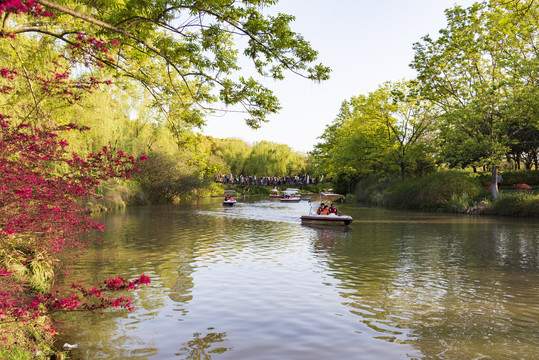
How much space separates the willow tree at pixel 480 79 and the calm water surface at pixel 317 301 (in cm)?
1649

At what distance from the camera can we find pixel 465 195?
4025 centimetres

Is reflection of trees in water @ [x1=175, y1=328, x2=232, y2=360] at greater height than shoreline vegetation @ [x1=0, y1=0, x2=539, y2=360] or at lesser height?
lesser

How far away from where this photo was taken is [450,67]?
1585 inches

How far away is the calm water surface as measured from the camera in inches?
322

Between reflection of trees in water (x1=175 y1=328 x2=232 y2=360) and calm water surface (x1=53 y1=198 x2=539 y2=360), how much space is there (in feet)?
0.06

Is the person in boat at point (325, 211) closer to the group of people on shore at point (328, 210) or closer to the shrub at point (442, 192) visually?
the group of people on shore at point (328, 210)

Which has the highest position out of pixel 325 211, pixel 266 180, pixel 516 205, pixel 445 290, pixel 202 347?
pixel 266 180

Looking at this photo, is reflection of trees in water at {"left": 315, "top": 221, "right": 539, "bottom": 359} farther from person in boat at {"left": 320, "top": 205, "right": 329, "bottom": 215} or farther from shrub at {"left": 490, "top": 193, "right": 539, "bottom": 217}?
shrub at {"left": 490, "top": 193, "right": 539, "bottom": 217}

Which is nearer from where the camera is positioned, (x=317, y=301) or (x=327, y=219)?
(x=317, y=301)

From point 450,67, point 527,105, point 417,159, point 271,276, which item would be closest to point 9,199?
point 271,276

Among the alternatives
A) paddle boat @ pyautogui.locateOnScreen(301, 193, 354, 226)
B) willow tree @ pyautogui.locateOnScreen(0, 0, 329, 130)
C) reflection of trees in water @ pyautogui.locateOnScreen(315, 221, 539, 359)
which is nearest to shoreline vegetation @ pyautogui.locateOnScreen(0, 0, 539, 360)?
willow tree @ pyautogui.locateOnScreen(0, 0, 329, 130)

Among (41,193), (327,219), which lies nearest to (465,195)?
(327,219)

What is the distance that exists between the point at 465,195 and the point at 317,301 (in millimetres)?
33655

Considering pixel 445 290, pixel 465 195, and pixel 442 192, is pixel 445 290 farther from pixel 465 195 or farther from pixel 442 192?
pixel 442 192
